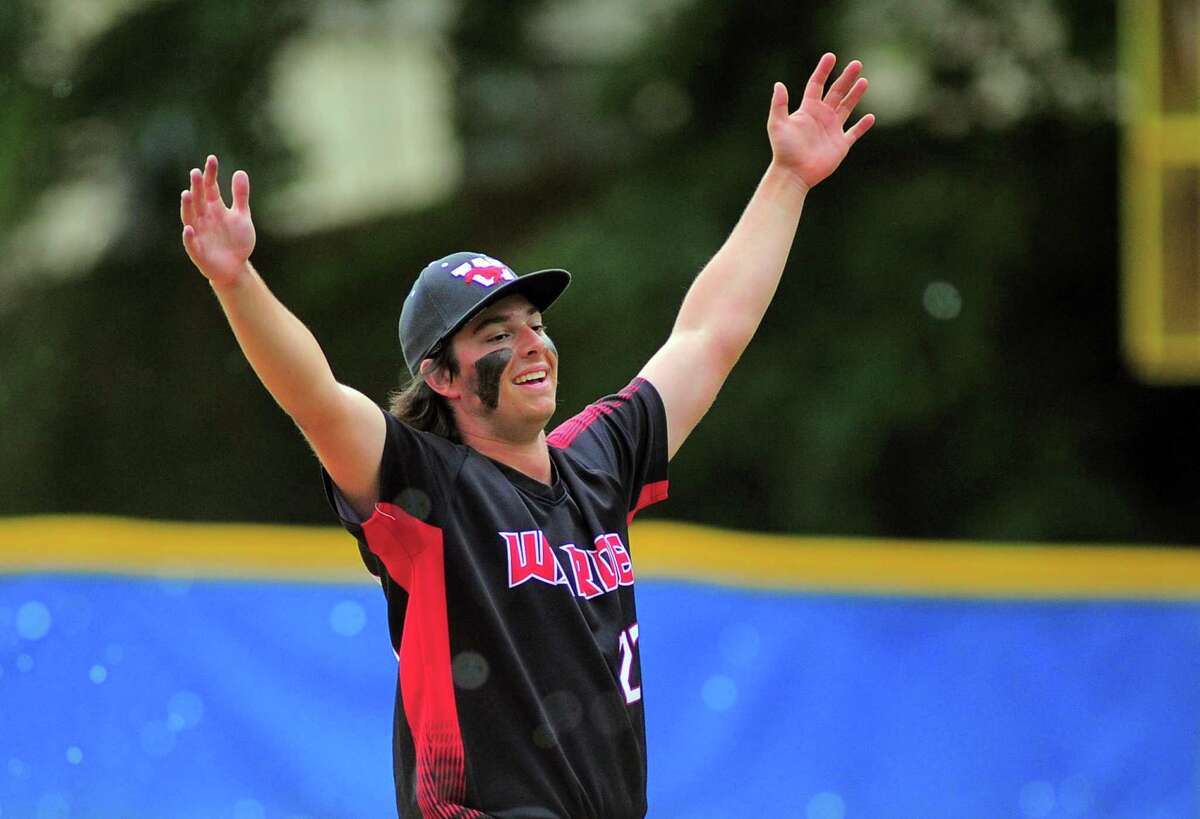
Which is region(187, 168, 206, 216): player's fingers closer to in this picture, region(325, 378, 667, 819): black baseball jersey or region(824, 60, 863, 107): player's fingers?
region(325, 378, 667, 819): black baseball jersey

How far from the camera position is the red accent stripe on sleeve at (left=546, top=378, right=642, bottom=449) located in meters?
3.77

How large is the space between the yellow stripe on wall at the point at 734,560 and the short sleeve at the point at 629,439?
2.54m

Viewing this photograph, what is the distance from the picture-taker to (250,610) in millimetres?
6516

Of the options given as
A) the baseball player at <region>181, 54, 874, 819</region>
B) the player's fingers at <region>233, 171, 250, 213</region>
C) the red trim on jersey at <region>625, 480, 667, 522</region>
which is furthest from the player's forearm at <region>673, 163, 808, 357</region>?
the player's fingers at <region>233, 171, 250, 213</region>

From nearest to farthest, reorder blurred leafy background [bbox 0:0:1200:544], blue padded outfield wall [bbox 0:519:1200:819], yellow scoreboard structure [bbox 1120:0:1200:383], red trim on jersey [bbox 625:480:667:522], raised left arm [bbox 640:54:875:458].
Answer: red trim on jersey [bbox 625:480:667:522]
raised left arm [bbox 640:54:875:458]
blue padded outfield wall [bbox 0:519:1200:819]
yellow scoreboard structure [bbox 1120:0:1200:383]
blurred leafy background [bbox 0:0:1200:544]

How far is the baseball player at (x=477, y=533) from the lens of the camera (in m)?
3.08

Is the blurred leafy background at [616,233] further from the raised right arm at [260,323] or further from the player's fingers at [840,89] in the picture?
the raised right arm at [260,323]

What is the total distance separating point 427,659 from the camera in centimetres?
325

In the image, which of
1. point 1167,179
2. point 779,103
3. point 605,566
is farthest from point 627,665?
point 1167,179

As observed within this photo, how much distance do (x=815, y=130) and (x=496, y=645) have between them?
5.57ft

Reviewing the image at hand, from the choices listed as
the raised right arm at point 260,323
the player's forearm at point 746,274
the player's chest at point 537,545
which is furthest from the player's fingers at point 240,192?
the player's forearm at point 746,274

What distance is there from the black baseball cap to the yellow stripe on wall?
3047mm

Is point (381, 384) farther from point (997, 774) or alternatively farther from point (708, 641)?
point (997, 774)

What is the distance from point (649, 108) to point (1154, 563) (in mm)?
5193
